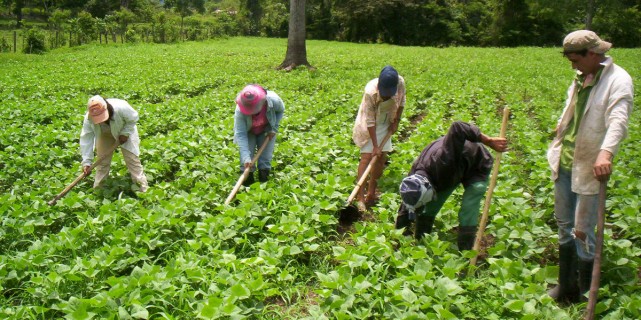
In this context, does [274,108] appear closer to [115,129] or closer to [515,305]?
[115,129]

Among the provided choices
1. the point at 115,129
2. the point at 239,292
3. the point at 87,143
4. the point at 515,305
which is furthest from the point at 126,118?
the point at 515,305

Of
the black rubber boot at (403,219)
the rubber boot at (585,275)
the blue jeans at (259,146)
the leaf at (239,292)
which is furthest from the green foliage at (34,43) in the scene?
the rubber boot at (585,275)

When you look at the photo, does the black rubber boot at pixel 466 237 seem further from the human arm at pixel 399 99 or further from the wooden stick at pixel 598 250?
the human arm at pixel 399 99

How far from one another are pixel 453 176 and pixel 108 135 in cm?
426

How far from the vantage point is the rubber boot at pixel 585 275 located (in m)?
3.40

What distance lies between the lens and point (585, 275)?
3.43 meters

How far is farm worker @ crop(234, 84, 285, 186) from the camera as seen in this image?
5379mm

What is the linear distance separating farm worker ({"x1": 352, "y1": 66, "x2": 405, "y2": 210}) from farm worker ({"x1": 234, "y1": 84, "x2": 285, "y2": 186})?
1.06 meters

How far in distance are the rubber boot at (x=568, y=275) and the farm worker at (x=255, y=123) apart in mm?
3313

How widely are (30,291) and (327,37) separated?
42.9 meters

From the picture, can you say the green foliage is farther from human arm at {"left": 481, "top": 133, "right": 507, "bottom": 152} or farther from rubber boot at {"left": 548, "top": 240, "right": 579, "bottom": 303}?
rubber boot at {"left": 548, "top": 240, "right": 579, "bottom": 303}

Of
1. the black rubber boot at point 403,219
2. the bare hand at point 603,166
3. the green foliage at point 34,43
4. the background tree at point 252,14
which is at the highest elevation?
the background tree at point 252,14

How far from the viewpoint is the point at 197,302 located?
10.9 ft

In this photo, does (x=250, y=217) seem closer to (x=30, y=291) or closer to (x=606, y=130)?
(x=30, y=291)
